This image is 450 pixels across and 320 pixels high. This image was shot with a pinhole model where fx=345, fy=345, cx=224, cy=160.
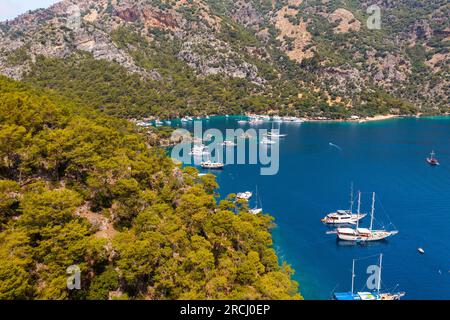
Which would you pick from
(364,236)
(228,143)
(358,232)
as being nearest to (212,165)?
(228,143)

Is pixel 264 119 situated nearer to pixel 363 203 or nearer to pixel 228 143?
pixel 228 143

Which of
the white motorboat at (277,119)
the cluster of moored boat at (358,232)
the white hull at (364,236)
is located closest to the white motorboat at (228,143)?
the white motorboat at (277,119)

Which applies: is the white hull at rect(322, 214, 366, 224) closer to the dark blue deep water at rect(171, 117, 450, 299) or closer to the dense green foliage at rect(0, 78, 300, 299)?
the dark blue deep water at rect(171, 117, 450, 299)

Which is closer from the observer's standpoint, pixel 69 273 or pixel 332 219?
pixel 69 273

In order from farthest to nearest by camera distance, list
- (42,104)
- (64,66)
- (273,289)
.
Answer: (64,66)
(42,104)
(273,289)

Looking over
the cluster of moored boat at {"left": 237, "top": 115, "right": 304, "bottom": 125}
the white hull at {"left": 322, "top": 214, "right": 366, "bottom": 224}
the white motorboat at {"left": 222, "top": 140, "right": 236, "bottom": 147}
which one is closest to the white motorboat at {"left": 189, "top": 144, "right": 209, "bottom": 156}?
the white motorboat at {"left": 222, "top": 140, "right": 236, "bottom": 147}

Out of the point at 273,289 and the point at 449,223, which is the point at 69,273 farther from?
the point at 449,223
